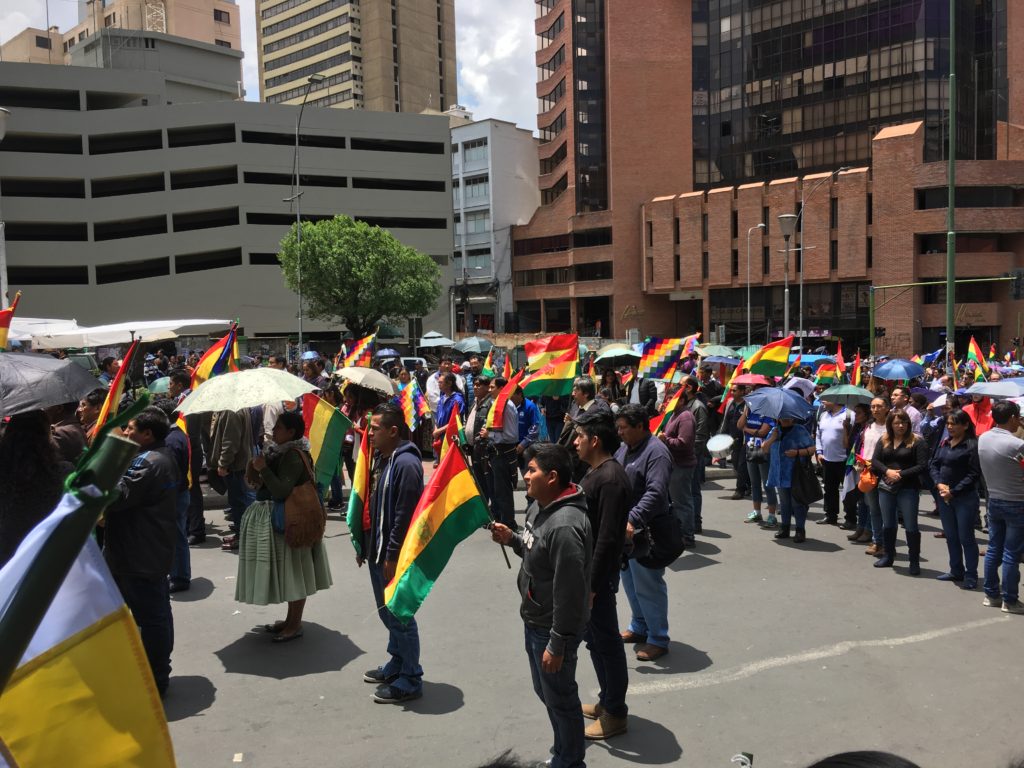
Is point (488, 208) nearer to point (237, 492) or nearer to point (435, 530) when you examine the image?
point (237, 492)

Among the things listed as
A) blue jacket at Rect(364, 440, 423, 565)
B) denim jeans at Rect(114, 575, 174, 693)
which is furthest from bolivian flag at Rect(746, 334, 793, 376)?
denim jeans at Rect(114, 575, 174, 693)

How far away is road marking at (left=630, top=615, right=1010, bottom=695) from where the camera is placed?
17.9 ft

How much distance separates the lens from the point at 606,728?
15.6ft

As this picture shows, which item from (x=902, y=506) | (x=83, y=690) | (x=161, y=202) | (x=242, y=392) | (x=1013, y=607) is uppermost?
(x=161, y=202)

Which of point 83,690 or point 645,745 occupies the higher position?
point 83,690

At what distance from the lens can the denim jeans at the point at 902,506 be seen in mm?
7938

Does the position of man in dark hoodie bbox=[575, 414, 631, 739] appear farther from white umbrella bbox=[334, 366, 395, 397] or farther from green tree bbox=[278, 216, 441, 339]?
green tree bbox=[278, 216, 441, 339]

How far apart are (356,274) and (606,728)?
44321mm

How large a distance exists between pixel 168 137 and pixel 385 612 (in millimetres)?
57540

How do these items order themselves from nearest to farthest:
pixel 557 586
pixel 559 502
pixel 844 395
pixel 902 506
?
pixel 557 586, pixel 559 502, pixel 902 506, pixel 844 395

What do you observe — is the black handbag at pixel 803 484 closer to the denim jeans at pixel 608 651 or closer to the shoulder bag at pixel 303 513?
the denim jeans at pixel 608 651

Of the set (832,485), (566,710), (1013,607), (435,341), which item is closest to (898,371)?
(832,485)

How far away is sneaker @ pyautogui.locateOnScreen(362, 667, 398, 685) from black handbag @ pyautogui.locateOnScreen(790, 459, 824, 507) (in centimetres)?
A: 536

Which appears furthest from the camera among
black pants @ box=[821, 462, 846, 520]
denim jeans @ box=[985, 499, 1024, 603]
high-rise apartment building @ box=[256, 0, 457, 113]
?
high-rise apartment building @ box=[256, 0, 457, 113]
